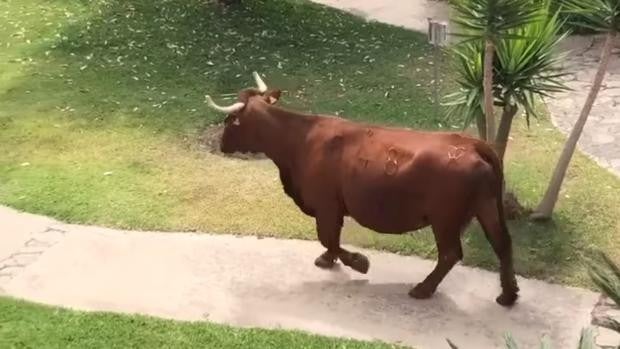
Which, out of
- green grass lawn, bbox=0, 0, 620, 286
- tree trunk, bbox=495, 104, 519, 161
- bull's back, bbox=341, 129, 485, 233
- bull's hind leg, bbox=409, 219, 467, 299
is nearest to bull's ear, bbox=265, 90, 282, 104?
bull's back, bbox=341, 129, 485, 233

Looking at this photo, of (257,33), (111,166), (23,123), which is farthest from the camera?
(257,33)

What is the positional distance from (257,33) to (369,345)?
5.59m

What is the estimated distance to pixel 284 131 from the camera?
5.51m

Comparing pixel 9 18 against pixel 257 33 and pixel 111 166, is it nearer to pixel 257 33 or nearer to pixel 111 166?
pixel 257 33

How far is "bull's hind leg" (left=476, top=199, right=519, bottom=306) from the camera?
5.11 metres

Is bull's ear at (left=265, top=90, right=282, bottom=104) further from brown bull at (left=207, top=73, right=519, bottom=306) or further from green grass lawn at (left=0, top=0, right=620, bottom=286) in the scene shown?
green grass lawn at (left=0, top=0, right=620, bottom=286)

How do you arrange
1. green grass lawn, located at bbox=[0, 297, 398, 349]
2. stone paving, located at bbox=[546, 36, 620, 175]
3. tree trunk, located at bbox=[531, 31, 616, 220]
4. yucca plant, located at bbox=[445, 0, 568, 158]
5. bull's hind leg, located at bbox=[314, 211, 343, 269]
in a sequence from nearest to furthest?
1. green grass lawn, located at bbox=[0, 297, 398, 349]
2. bull's hind leg, located at bbox=[314, 211, 343, 269]
3. yucca plant, located at bbox=[445, 0, 568, 158]
4. tree trunk, located at bbox=[531, 31, 616, 220]
5. stone paving, located at bbox=[546, 36, 620, 175]

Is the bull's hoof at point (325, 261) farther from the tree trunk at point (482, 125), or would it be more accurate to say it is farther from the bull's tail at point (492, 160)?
the tree trunk at point (482, 125)

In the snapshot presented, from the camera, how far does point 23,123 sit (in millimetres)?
7895

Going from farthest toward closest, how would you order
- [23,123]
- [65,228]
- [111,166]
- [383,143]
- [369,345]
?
[23,123]
[111,166]
[65,228]
[383,143]
[369,345]

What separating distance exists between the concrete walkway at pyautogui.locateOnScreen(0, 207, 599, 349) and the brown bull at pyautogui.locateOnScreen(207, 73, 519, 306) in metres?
0.17

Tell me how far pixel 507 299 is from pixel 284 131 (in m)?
1.65

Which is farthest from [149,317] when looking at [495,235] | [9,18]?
[9,18]

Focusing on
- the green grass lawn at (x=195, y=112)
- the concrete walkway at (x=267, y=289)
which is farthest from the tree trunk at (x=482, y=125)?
the concrete walkway at (x=267, y=289)
